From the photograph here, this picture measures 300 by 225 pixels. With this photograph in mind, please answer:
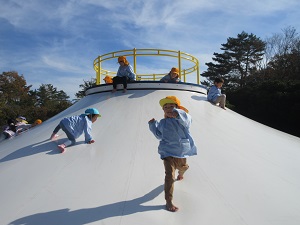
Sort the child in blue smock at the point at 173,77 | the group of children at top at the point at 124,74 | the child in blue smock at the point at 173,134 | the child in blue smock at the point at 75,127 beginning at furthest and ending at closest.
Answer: the child in blue smock at the point at 173,77 < the group of children at top at the point at 124,74 < the child in blue smock at the point at 75,127 < the child in blue smock at the point at 173,134

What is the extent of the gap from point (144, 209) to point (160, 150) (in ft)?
1.85

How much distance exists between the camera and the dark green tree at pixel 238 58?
3041 cm

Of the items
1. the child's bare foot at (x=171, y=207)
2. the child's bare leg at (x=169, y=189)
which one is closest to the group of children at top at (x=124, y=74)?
the child's bare leg at (x=169, y=189)

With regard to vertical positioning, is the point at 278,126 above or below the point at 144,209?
below

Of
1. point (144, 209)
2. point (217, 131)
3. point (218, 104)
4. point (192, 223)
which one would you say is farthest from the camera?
point (218, 104)

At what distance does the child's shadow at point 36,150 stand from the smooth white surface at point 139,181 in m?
0.02

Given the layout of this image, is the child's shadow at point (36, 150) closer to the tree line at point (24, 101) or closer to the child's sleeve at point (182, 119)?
the child's sleeve at point (182, 119)

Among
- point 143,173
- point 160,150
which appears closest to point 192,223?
point 160,150

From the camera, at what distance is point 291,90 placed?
17297 mm

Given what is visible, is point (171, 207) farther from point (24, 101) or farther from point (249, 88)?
point (24, 101)

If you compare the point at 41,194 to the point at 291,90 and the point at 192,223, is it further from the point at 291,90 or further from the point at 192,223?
the point at 291,90

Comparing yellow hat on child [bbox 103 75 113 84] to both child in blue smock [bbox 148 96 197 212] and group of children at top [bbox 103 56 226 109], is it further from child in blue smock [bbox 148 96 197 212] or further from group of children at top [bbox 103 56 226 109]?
child in blue smock [bbox 148 96 197 212]

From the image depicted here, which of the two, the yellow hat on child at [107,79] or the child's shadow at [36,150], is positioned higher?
the yellow hat on child at [107,79]

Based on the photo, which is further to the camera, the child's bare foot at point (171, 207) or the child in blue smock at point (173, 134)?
the child in blue smock at point (173, 134)
